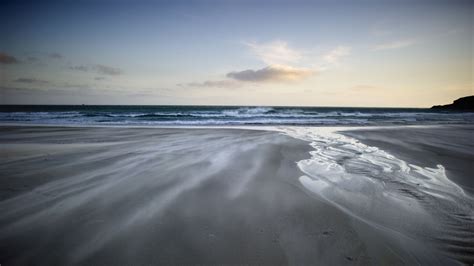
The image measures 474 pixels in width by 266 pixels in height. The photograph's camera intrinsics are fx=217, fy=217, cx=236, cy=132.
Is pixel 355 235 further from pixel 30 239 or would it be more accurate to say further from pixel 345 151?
pixel 345 151

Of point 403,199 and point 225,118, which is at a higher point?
point 225,118

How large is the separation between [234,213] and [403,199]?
8.06 ft

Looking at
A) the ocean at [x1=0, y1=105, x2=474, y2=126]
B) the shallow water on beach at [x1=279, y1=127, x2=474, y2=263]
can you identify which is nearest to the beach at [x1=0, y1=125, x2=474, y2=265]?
the shallow water on beach at [x1=279, y1=127, x2=474, y2=263]

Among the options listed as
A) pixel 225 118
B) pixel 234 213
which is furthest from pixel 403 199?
pixel 225 118

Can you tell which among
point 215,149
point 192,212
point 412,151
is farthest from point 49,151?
point 412,151

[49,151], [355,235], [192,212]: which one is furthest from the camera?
[49,151]

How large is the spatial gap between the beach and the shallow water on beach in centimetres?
2

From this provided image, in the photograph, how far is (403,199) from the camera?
10.2 ft

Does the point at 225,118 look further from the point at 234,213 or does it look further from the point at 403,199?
the point at 234,213

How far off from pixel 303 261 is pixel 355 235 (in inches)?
29.1

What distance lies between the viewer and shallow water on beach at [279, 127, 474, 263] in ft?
7.17

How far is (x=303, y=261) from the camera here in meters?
1.83

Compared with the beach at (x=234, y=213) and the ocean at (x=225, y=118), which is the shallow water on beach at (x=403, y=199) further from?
the ocean at (x=225, y=118)

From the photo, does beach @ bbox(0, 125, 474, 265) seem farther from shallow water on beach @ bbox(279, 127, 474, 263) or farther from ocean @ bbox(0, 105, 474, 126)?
ocean @ bbox(0, 105, 474, 126)
